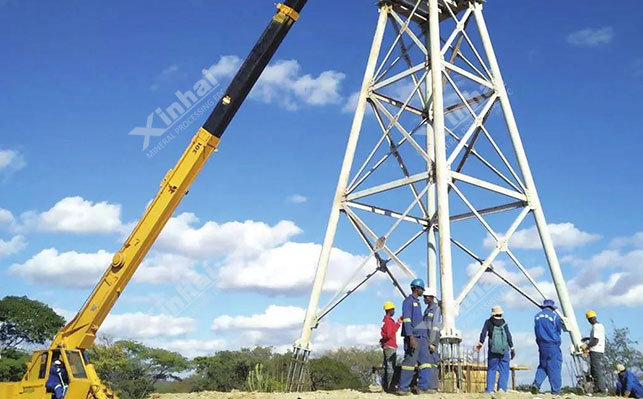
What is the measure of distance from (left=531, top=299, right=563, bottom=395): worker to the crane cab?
7.78m

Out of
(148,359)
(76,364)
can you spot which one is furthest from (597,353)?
(148,359)

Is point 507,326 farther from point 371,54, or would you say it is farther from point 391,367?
point 371,54

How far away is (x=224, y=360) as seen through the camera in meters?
40.7

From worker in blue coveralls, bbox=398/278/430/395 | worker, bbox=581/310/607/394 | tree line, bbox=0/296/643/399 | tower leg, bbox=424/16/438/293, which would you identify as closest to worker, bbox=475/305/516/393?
worker in blue coveralls, bbox=398/278/430/395

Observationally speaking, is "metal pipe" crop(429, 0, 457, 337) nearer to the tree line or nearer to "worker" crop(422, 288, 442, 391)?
"worker" crop(422, 288, 442, 391)

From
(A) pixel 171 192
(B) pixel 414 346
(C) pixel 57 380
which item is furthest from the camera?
(A) pixel 171 192

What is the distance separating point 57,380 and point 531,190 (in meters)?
10.3

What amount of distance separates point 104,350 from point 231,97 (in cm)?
3449

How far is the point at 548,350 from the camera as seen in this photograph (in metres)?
11.7

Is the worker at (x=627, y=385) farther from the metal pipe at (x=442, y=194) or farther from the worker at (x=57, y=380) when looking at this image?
the worker at (x=57, y=380)

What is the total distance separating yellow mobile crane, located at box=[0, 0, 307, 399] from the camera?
11.8 metres

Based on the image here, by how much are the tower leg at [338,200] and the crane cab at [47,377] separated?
4.21 metres

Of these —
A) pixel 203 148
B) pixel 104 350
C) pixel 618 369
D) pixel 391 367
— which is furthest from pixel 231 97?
pixel 104 350

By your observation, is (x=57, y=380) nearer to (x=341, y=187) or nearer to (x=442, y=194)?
(x=341, y=187)
